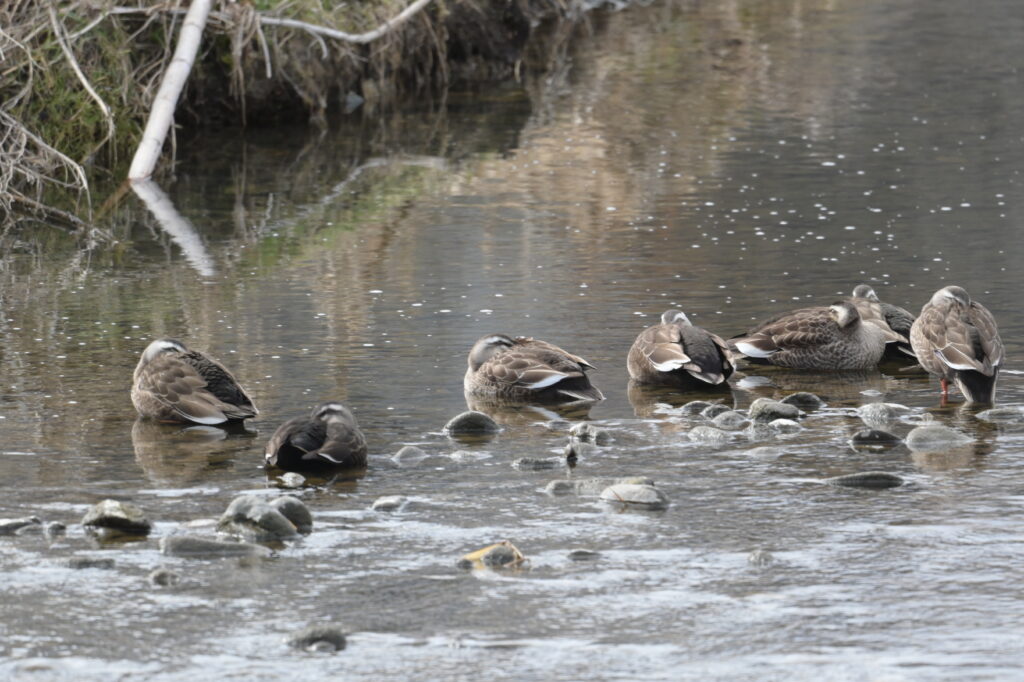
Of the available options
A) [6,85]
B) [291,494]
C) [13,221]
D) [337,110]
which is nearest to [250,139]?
[337,110]

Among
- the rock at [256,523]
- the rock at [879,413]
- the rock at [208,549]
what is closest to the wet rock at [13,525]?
the rock at [208,549]

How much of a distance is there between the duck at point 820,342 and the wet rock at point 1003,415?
5.10 feet

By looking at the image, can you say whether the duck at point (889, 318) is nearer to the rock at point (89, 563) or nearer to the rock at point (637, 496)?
the rock at point (637, 496)

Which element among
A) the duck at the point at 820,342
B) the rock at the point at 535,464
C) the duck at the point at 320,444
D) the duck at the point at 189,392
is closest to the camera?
the duck at the point at 320,444

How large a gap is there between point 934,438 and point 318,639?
432 cm

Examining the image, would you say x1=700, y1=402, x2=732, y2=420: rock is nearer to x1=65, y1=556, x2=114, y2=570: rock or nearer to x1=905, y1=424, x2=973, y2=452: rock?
x1=905, y1=424, x2=973, y2=452: rock

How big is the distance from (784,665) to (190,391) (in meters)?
5.07

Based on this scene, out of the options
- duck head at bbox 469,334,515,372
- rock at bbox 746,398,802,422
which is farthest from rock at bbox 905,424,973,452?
duck head at bbox 469,334,515,372

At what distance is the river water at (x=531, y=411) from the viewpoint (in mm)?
6711

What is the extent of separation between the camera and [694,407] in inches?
416

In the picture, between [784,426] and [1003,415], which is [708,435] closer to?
[784,426]

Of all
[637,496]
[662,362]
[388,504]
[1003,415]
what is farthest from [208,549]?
[1003,415]

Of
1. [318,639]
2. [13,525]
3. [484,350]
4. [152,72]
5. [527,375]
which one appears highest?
[152,72]

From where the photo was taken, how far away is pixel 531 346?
11211 mm
